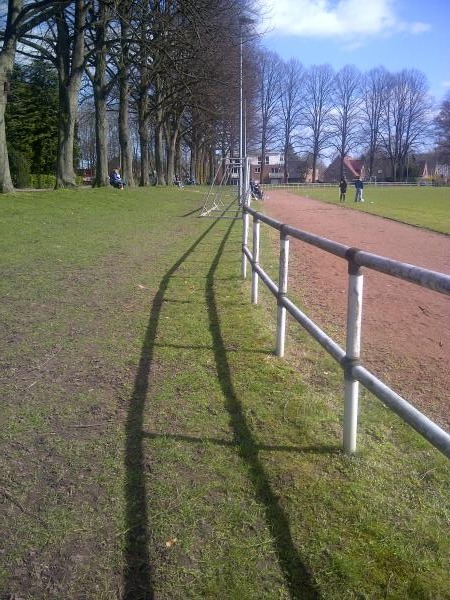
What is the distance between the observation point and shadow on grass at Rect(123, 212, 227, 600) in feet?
7.18

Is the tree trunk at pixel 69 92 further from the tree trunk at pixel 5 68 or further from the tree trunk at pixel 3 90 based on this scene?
the tree trunk at pixel 3 90

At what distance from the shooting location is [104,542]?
2398 mm

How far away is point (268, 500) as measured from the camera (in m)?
2.68

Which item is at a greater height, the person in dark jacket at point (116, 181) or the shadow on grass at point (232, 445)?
the person in dark jacket at point (116, 181)

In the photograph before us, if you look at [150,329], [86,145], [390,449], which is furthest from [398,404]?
[86,145]

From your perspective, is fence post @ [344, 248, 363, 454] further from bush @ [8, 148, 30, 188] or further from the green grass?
bush @ [8, 148, 30, 188]

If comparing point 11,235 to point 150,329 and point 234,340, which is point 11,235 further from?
point 234,340

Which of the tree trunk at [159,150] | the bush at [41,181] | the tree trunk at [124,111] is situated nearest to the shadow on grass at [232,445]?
the tree trunk at [124,111]

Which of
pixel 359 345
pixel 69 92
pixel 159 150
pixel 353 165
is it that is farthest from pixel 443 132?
pixel 359 345

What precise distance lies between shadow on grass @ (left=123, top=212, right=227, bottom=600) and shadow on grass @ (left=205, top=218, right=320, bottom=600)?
1.82ft

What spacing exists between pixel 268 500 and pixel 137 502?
25.1 inches

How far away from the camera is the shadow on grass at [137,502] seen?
7.18 ft

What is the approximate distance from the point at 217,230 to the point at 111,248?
4874 millimetres

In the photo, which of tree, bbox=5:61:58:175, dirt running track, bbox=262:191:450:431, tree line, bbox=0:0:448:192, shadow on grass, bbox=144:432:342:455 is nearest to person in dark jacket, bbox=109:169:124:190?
tree line, bbox=0:0:448:192
